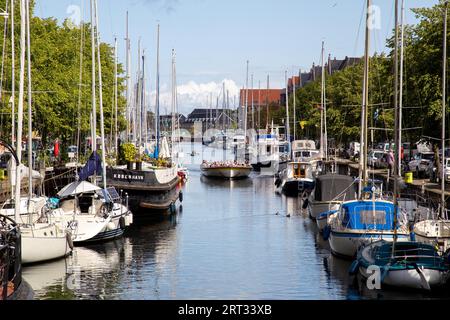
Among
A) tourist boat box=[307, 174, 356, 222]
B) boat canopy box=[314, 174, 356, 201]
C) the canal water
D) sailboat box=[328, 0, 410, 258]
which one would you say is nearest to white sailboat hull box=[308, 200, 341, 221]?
tourist boat box=[307, 174, 356, 222]

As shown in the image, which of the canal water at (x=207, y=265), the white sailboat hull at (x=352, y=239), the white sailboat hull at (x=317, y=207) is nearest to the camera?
the canal water at (x=207, y=265)

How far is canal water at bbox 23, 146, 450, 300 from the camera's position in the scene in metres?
29.0

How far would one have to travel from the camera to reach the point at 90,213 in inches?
1563

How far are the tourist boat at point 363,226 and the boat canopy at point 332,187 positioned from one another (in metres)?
13.1

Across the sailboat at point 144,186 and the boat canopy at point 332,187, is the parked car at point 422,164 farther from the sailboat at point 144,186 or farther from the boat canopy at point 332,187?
the sailboat at point 144,186

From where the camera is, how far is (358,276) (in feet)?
102

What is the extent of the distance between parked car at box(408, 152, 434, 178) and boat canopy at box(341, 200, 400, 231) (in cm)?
2980

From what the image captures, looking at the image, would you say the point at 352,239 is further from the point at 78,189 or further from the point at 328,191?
the point at 328,191

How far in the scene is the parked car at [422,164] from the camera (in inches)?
2584

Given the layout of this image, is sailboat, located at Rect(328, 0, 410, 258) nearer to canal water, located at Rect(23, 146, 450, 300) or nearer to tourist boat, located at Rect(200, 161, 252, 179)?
canal water, located at Rect(23, 146, 450, 300)

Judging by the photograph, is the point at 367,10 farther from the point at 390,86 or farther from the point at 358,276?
the point at 390,86

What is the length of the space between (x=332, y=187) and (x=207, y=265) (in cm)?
1570

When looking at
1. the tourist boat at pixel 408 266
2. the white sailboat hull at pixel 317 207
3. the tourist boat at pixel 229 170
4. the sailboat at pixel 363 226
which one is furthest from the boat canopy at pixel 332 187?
the tourist boat at pixel 229 170

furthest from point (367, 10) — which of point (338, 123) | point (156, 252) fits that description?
point (338, 123)
